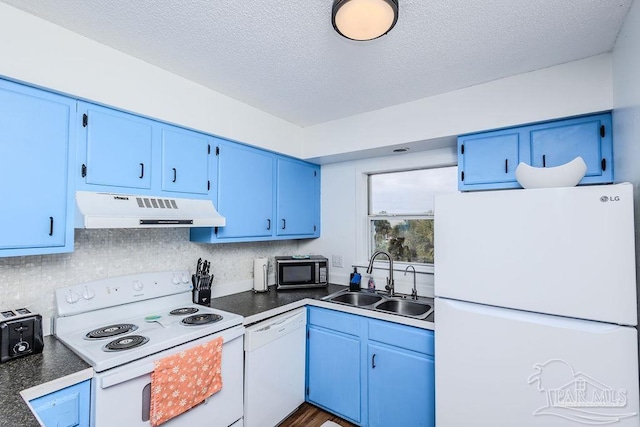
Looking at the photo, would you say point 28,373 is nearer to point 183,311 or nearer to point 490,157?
point 183,311

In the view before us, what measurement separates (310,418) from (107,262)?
185cm

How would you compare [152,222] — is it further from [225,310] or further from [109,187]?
[225,310]

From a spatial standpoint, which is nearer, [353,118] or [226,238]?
[226,238]

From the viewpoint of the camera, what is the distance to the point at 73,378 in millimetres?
1288

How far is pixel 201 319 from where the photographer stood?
1930mm

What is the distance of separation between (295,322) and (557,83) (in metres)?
2.38

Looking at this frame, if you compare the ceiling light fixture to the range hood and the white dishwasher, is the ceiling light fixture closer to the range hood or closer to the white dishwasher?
the range hood

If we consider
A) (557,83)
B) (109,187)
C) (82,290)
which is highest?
(557,83)

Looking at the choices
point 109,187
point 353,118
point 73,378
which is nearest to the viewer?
point 73,378

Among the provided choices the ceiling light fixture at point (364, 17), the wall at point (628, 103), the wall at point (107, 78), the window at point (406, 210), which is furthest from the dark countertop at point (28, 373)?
the wall at point (628, 103)

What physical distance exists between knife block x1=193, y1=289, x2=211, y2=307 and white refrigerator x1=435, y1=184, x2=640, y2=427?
161cm

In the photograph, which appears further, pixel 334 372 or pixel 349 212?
pixel 349 212

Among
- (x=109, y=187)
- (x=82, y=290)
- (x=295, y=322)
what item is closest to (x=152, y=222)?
(x=109, y=187)

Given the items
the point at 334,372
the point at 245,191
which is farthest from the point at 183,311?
the point at 334,372
